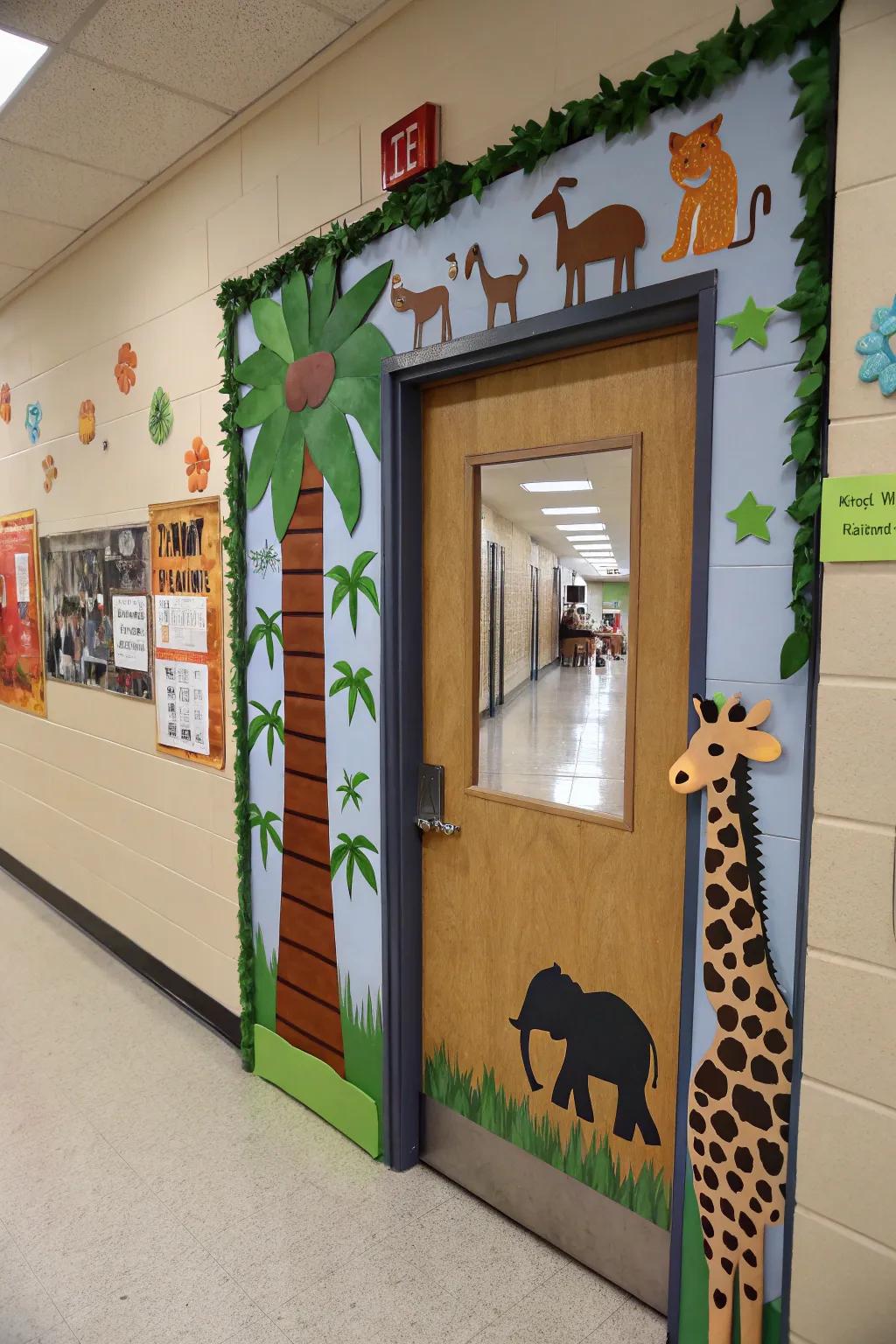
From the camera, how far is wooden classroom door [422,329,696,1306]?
5.71 ft

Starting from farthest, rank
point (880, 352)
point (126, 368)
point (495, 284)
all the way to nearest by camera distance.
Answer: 1. point (126, 368)
2. point (495, 284)
3. point (880, 352)

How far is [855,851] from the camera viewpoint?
1363 mm

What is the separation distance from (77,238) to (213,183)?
1.07 metres

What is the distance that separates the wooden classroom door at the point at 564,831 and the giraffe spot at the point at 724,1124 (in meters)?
0.18

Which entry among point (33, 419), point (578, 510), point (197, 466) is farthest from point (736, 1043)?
point (33, 419)

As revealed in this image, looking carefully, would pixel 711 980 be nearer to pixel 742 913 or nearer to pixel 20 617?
pixel 742 913

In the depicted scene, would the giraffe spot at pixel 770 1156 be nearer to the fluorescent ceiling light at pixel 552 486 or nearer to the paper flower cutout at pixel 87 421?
the fluorescent ceiling light at pixel 552 486

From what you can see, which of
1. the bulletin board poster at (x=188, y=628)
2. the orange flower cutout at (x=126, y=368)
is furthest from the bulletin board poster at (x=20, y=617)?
the bulletin board poster at (x=188, y=628)

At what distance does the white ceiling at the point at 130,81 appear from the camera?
6.64 ft

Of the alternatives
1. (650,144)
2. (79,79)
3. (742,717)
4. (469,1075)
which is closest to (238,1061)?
(469,1075)

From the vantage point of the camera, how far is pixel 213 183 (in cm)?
265

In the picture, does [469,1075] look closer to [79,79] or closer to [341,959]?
[341,959]

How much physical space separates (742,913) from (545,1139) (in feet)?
2.93

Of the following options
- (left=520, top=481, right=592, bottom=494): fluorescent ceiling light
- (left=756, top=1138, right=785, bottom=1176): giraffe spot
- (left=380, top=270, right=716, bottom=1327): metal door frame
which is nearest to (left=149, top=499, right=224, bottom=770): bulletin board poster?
(left=380, top=270, right=716, bottom=1327): metal door frame
